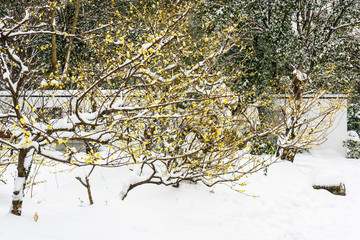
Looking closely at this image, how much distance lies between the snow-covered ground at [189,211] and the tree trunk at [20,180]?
147 millimetres

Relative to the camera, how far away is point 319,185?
8234mm

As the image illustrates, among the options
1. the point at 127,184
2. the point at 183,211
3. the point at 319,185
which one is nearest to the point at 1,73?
the point at 127,184

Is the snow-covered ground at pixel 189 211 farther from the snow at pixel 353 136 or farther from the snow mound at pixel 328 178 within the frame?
the snow at pixel 353 136

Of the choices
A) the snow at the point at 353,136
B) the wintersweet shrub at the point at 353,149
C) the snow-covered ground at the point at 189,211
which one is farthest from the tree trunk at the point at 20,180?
the snow at the point at 353,136

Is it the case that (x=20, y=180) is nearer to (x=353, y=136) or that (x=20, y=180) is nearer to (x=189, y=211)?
(x=189, y=211)

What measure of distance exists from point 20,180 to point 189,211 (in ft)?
11.6

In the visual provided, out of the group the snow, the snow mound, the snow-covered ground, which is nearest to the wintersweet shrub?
the snow

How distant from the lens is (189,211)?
6477 mm

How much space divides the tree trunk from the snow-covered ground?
0.48 feet

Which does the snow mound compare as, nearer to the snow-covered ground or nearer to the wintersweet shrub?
the snow-covered ground

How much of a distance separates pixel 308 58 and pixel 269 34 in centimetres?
178

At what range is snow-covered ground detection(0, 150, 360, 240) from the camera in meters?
4.42

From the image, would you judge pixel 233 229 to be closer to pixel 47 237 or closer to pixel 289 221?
pixel 289 221

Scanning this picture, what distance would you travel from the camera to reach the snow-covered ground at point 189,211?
4422 mm
